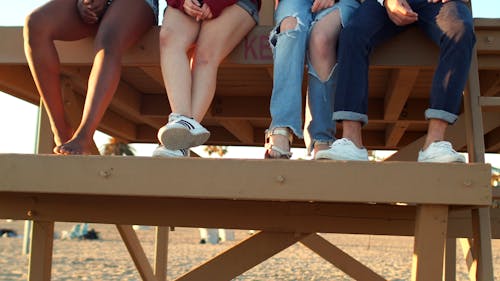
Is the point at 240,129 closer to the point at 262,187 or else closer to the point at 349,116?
the point at 349,116

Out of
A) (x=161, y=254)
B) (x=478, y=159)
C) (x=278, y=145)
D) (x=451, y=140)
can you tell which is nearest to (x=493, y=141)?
(x=451, y=140)

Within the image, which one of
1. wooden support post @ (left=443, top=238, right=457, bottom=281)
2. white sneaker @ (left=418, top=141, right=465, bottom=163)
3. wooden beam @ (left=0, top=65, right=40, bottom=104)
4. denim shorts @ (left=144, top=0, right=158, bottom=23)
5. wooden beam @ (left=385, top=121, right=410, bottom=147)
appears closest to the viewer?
white sneaker @ (left=418, top=141, right=465, bottom=163)

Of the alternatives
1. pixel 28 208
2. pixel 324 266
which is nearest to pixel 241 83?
pixel 28 208

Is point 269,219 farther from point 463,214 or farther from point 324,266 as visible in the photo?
point 324,266

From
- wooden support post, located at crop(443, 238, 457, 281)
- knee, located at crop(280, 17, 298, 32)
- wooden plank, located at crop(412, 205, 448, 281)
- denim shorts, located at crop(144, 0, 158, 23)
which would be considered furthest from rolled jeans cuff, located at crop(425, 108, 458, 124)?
wooden support post, located at crop(443, 238, 457, 281)

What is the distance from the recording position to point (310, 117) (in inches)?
104

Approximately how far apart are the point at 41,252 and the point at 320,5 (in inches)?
63.5

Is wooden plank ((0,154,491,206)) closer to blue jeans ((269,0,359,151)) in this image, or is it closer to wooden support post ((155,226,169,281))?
blue jeans ((269,0,359,151))

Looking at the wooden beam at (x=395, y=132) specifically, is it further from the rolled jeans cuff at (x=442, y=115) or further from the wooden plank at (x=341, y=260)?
the rolled jeans cuff at (x=442, y=115)

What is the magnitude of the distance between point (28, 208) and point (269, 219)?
1.03m

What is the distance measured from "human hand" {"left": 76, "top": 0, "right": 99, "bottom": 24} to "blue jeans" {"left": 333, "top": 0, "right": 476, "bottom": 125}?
1.18 meters

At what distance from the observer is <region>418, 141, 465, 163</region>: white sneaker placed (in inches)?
83.5

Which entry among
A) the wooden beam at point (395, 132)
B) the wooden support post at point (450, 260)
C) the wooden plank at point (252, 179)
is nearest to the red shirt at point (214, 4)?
the wooden plank at point (252, 179)

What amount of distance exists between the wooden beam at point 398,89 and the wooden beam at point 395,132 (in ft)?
1.64
